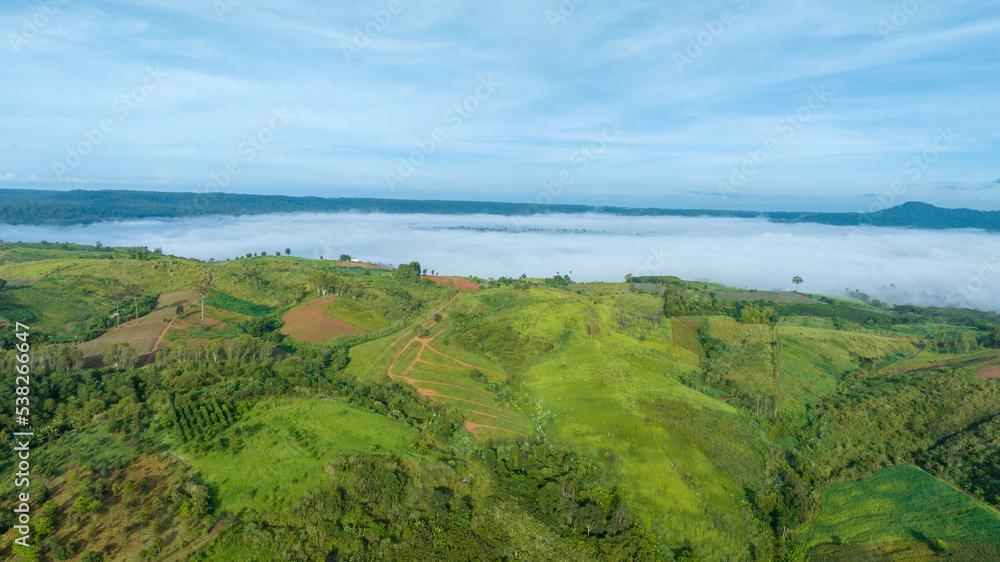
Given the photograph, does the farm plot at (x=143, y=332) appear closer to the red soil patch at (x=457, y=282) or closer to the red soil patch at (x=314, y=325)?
the red soil patch at (x=314, y=325)

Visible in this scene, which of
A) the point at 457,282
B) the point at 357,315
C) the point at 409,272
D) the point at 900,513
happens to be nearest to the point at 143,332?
the point at 357,315

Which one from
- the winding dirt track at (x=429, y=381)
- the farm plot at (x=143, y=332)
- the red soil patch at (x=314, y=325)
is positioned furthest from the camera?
the red soil patch at (x=314, y=325)

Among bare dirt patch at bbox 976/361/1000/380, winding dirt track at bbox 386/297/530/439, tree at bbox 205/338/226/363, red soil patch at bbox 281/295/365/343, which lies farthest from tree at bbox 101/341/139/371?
bare dirt patch at bbox 976/361/1000/380

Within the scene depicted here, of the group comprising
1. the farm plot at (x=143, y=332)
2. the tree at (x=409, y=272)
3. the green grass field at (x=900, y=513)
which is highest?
the tree at (x=409, y=272)

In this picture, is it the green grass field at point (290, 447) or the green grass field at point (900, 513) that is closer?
the green grass field at point (900, 513)

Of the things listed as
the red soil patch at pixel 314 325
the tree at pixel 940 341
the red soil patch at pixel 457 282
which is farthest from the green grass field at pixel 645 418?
the tree at pixel 940 341

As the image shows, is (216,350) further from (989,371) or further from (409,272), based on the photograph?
(989,371)
